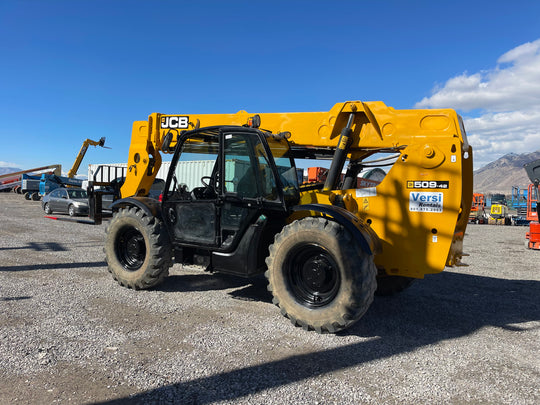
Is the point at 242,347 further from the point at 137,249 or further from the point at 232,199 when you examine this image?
the point at 137,249

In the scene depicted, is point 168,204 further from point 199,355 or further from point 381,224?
point 381,224

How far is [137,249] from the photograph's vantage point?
616cm

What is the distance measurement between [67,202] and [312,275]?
18.3 m

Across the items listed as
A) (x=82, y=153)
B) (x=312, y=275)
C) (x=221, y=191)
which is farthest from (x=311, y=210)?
(x=82, y=153)

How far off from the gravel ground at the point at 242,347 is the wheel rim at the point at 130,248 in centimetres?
47

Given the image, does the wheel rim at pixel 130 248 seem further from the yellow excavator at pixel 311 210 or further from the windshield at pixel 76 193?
the windshield at pixel 76 193

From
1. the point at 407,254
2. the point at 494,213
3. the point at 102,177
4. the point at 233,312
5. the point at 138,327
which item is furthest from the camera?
the point at 102,177

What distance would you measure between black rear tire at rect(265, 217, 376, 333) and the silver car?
17.1 metres

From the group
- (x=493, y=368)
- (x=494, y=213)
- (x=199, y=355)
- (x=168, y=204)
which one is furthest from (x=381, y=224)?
(x=494, y=213)

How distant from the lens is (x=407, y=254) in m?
4.77

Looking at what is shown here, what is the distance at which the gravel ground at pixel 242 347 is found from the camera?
123 inches

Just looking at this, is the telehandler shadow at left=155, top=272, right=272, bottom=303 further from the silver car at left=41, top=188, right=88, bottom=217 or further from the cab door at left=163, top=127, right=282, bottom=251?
the silver car at left=41, top=188, right=88, bottom=217

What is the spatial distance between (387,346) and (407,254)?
1.19 meters

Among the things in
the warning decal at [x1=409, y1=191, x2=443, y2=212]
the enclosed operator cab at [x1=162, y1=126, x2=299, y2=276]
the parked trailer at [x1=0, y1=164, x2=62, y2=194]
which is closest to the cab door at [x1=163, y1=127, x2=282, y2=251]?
the enclosed operator cab at [x1=162, y1=126, x2=299, y2=276]
